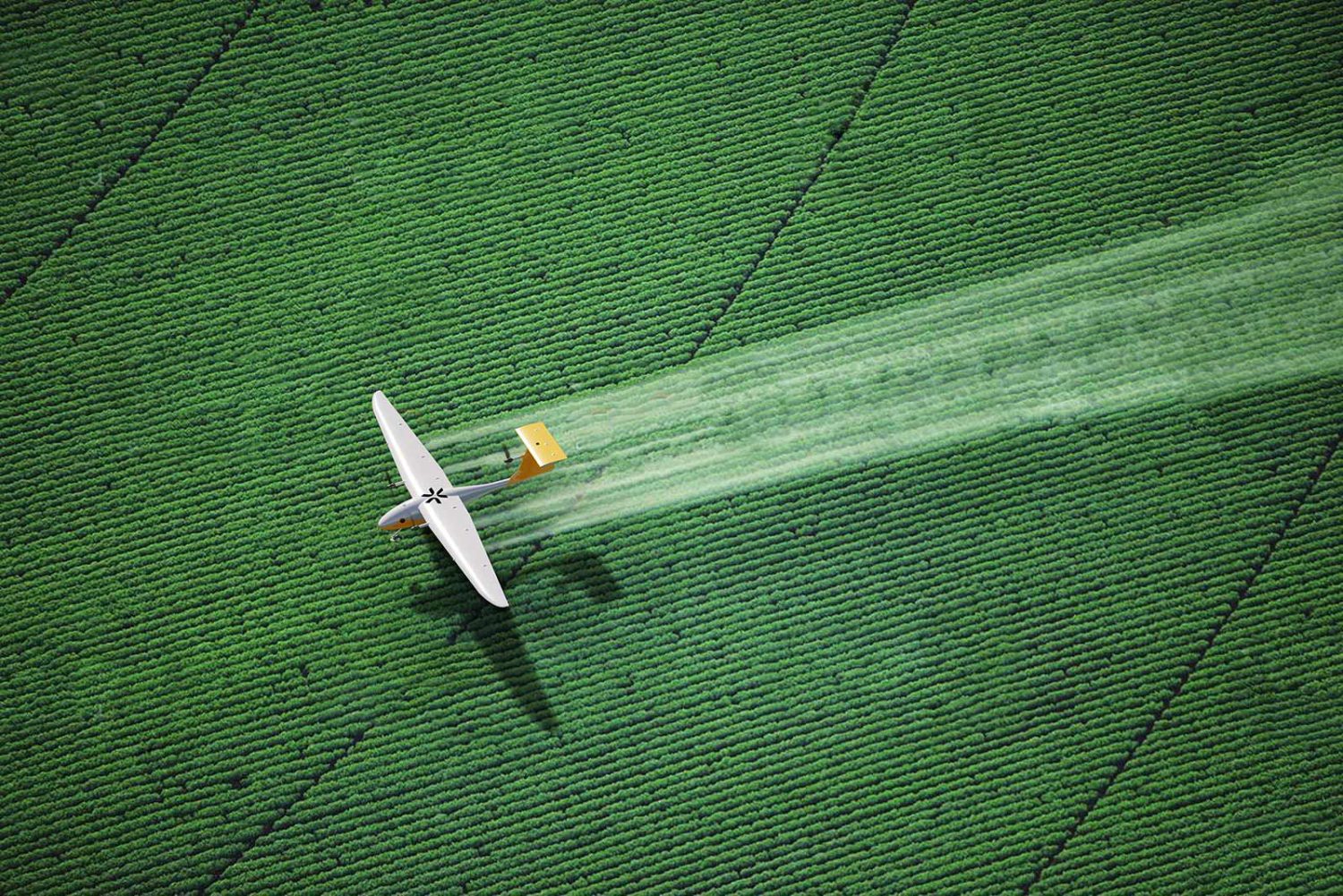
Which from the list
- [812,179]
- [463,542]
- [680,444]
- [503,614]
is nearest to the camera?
[463,542]

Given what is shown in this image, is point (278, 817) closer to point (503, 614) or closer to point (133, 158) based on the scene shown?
point (503, 614)

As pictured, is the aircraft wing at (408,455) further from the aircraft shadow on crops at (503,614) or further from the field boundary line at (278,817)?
the field boundary line at (278,817)

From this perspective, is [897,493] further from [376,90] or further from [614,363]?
[376,90]

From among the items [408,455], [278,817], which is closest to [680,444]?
[408,455]

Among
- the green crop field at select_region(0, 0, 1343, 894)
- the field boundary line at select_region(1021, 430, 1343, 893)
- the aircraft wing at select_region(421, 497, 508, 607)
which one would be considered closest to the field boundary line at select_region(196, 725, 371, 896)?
the green crop field at select_region(0, 0, 1343, 894)

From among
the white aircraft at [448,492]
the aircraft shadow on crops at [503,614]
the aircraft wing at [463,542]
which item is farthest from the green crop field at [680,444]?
the aircraft wing at [463,542]

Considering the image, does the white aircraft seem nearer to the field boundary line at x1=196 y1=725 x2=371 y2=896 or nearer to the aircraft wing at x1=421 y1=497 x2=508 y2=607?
the aircraft wing at x1=421 y1=497 x2=508 y2=607
